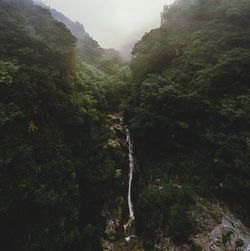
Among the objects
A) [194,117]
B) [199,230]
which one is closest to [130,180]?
[199,230]

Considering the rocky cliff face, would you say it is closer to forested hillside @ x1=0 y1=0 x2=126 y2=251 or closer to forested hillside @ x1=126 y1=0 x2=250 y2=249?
forested hillside @ x1=126 y1=0 x2=250 y2=249

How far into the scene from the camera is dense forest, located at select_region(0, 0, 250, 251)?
12289 millimetres

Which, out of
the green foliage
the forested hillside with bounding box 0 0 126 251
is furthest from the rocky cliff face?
the forested hillside with bounding box 0 0 126 251

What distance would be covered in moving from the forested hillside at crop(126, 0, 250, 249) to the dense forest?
0.06 meters

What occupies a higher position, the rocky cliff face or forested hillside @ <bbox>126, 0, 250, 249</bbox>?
forested hillside @ <bbox>126, 0, 250, 249</bbox>

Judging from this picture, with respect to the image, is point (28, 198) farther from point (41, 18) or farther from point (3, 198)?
point (41, 18)

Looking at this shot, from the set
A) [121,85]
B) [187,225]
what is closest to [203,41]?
[121,85]

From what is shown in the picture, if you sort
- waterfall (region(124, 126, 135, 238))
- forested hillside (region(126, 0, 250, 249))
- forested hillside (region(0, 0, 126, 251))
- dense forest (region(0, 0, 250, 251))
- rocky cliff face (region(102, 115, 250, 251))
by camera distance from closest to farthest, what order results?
forested hillside (region(0, 0, 126, 251)) < dense forest (region(0, 0, 250, 251)) < rocky cliff face (region(102, 115, 250, 251)) < forested hillside (region(126, 0, 250, 249)) < waterfall (region(124, 126, 135, 238))

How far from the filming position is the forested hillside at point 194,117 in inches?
560

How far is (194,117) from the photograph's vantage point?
17750 mm

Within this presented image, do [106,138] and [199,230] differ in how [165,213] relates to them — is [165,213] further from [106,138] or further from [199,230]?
[106,138]

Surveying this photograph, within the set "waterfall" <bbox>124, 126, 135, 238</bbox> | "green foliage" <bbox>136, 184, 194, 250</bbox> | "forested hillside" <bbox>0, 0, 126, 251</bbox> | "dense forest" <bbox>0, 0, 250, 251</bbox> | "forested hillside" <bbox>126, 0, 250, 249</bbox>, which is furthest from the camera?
"waterfall" <bbox>124, 126, 135, 238</bbox>

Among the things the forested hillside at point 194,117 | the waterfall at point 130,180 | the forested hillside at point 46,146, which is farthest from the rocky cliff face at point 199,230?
the forested hillside at point 46,146

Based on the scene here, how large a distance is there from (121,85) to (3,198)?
637 inches
